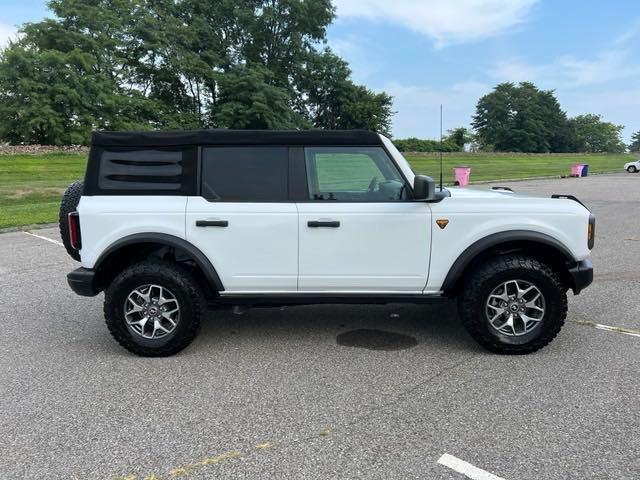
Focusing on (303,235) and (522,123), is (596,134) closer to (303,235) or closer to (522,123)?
(522,123)

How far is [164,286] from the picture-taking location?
156 inches

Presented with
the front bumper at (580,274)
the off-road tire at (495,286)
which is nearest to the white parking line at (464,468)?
the off-road tire at (495,286)

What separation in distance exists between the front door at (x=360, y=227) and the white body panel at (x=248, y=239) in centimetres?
10

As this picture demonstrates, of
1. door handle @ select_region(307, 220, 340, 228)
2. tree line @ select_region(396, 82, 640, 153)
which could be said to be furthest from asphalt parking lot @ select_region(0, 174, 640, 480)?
tree line @ select_region(396, 82, 640, 153)

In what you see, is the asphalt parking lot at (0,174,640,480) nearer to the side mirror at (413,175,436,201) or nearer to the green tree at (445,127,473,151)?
the side mirror at (413,175,436,201)

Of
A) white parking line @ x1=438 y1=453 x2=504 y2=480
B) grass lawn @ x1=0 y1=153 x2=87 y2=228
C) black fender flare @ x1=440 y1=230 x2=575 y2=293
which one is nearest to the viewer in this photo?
white parking line @ x1=438 y1=453 x2=504 y2=480

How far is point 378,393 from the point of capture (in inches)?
133

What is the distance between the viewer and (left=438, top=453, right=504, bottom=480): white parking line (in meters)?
2.50

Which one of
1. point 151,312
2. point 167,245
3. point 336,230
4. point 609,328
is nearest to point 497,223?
point 336,230

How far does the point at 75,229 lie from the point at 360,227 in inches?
88.8

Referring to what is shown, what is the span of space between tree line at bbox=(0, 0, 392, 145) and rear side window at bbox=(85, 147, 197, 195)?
118 feet

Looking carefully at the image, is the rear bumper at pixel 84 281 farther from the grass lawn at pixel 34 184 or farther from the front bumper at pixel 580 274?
the grass lawn at pixel 34 184

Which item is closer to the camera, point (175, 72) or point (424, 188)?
point (424, 188)

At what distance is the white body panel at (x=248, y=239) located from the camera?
393 centimetres
